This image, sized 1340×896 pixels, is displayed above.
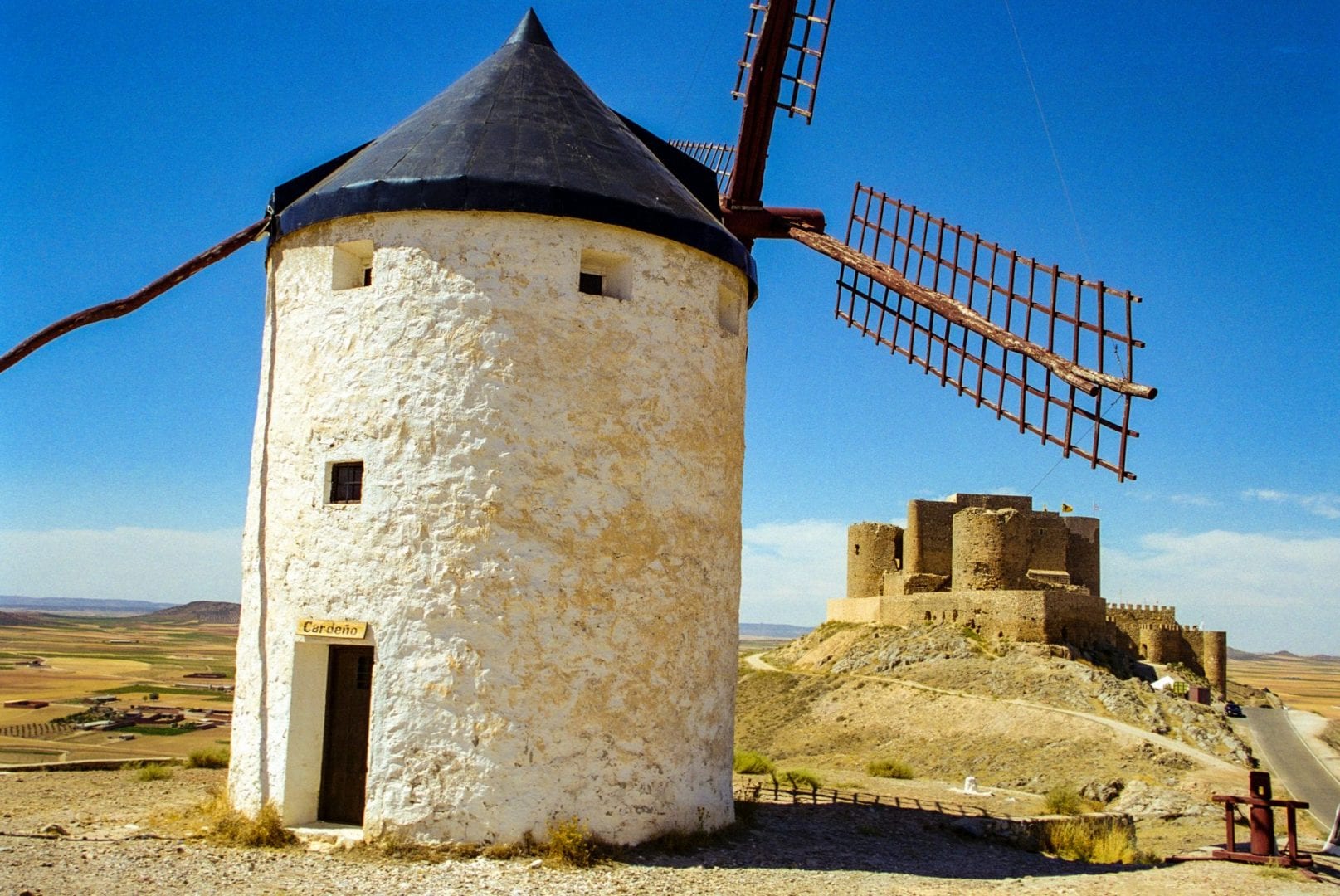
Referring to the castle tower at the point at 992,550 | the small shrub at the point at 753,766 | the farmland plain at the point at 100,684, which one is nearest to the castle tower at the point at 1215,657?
the castle tower at the point at 992,550

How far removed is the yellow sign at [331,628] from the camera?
8469 millimetres

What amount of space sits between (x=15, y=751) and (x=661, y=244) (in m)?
13.4

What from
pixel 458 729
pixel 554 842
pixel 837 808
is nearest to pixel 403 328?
pixel 458 729

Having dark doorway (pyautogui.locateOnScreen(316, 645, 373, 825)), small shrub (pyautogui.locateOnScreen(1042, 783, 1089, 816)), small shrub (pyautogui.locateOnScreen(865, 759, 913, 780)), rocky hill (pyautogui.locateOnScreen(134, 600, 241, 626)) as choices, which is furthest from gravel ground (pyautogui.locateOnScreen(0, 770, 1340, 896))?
rocky hill (pyautogui.locateOnScreen(134, 600, 241, 626))

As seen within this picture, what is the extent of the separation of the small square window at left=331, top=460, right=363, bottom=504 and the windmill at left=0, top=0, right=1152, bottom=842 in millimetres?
23

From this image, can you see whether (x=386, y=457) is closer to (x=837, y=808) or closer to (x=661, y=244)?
(x=661, y=244)

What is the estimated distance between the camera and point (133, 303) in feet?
32.5

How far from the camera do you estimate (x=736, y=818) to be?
10.1 metres

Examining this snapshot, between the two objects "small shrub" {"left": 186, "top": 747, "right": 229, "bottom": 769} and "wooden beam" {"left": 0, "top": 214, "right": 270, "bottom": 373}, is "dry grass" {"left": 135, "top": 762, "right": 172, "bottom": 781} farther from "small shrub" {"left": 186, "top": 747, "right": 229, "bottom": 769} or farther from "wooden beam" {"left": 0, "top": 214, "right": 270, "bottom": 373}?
"wooden beam" {"left": 0, "top": 214, "right": 270, "bottom": 373}

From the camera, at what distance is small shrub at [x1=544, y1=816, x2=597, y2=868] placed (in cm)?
801

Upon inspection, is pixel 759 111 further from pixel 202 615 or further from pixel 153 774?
pixel 202 615

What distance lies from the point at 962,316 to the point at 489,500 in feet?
19.2

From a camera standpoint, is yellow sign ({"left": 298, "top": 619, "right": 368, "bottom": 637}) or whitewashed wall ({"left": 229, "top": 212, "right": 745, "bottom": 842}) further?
yellow sign ({"left": 298, "top": 619, "right": 368, "bottom": 637})

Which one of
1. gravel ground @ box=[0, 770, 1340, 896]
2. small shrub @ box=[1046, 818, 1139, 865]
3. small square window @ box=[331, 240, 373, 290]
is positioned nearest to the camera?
gravel ground @ box=[0, 770, 1340, 896]
